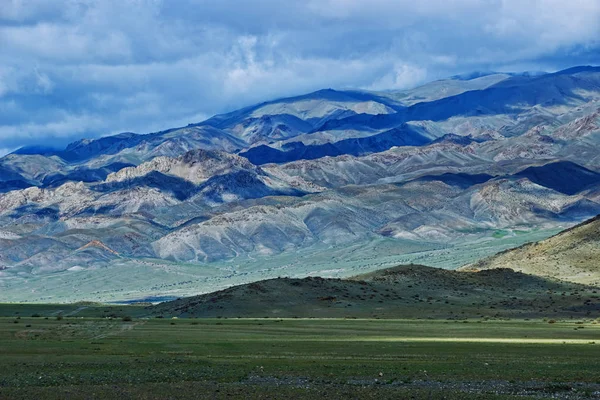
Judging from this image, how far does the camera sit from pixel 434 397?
4031 cm

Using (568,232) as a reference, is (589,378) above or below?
below

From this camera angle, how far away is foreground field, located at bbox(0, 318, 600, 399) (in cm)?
4234

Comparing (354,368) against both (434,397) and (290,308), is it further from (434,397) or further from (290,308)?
(290,308)

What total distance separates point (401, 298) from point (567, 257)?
58.4 m

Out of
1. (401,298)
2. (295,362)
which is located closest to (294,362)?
(295,362)

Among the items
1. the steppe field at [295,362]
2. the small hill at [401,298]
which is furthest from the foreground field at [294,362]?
the small hill at [401,298]

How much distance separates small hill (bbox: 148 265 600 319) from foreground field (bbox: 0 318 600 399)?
28.7 metres

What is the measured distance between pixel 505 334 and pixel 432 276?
65.4 m

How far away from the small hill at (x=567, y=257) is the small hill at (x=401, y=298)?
21649 millimetres

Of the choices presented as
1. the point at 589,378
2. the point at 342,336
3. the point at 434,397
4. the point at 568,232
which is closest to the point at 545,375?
the point at 589,378

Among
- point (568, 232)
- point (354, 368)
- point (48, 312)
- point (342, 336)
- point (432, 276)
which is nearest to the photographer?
point (354, 368)

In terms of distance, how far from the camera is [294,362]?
173ft

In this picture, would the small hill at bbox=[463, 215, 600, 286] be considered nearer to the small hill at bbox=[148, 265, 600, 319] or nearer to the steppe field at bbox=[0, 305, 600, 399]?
the small hill at bbox=[148, 265, 600, 319]

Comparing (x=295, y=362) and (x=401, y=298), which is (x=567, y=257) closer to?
(x=401, y=298)
